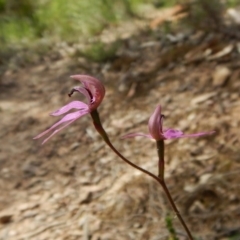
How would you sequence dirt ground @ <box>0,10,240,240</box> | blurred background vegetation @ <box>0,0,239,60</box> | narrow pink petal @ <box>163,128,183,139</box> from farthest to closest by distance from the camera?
1. blurred background vegetation @ <box>0,0,239,60</box>
2. dirt ground @ <box>0,10,240,240</box>
3. narrow pink petal @ <box>163,128,183,139</box>

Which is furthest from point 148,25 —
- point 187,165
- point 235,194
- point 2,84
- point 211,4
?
point 235,194

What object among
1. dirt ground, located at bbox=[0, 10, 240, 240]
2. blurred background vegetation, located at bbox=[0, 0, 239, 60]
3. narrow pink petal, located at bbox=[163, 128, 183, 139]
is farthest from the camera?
blurred background vegetation, located at bbox=[0, 0, 239, 60]

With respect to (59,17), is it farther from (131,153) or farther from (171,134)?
(171,134)

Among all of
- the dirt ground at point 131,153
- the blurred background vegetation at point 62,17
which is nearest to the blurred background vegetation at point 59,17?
the blurred background vegetation at point 62,17

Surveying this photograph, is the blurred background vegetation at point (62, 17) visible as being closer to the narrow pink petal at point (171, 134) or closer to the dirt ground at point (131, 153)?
the dirt ground at point (131, 153)

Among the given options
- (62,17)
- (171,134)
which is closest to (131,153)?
(171,134)

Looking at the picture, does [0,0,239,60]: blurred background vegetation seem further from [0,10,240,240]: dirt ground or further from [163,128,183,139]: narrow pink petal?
[163,128,183,139]: narrow pink petal

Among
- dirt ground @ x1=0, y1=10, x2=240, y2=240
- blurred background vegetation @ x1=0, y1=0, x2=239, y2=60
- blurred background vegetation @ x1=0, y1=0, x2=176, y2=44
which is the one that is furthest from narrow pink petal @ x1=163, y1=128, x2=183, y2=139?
blurred background vegetation @ x1=0, y1=0, x2=176, y2=44
